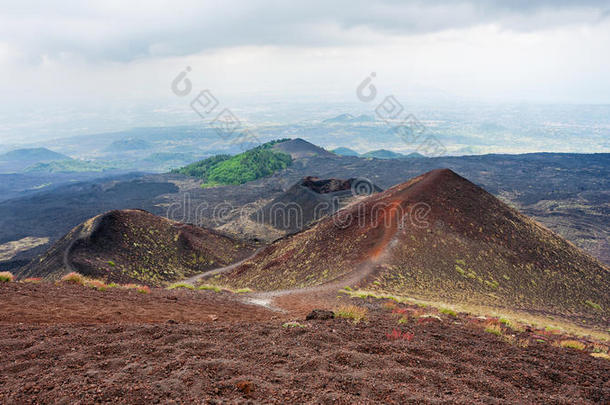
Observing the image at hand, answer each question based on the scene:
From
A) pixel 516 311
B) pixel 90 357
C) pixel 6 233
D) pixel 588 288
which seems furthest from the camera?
pixel 6 233

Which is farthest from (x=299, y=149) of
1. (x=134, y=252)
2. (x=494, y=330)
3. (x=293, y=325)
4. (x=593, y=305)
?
(x=293, y=325)

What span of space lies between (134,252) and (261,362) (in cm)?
3027

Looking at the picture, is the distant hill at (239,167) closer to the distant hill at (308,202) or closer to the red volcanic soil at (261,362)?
the distant hill at (308,202)

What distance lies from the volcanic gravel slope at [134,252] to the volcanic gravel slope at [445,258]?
6.20 metres

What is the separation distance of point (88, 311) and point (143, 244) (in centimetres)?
2658

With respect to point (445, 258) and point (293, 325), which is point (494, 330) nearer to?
point (293, 325)

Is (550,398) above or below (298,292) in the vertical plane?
above

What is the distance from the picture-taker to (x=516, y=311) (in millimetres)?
19094

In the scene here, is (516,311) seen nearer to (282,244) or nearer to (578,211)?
(282,244)

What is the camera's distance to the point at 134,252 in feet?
107

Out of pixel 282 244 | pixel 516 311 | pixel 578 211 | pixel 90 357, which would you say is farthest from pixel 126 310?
pixel 578 211

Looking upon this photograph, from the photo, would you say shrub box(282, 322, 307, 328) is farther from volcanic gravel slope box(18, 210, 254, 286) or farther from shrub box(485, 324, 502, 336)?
volcanic gravel slope box(18, 210, 254, 286)

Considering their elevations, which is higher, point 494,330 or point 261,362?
point 261,362

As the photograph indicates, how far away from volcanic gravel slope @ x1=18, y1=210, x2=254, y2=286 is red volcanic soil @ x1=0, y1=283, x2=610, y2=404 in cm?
1956
